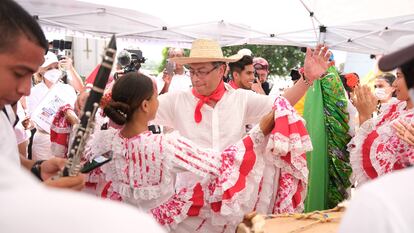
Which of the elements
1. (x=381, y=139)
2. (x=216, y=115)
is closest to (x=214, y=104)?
(x=216, y=115)

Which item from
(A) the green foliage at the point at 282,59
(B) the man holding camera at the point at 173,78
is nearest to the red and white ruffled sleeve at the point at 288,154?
(B) the man holding camera at the point at 173,78

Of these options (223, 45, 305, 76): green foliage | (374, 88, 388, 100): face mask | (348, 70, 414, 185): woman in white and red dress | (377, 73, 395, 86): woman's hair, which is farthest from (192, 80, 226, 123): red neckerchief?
(223, 45, 305, 76): green foliage

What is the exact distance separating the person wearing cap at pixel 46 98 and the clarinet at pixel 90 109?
150 centimetres

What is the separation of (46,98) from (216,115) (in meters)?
1.60

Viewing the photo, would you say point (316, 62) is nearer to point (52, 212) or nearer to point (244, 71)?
point (244, 71)

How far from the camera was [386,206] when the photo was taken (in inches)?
28.8

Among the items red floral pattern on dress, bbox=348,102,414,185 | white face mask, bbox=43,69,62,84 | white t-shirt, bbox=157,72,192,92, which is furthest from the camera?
white t-shirt, bbox=157,72,192,92

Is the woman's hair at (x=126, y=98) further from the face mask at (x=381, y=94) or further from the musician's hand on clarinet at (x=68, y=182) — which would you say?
the face mask at (x=381, y=94)

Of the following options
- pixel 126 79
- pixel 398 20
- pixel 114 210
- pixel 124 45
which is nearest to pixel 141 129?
pixel 126 79

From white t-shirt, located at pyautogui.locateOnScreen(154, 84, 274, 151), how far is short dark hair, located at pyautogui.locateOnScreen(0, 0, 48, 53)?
5.64ft

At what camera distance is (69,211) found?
562 millimetres

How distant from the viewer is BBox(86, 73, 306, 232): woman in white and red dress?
222 cm

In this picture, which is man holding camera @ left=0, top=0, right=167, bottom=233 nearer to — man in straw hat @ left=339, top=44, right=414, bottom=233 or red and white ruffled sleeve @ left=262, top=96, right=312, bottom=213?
man in straw hat @ left=339, top=44, right=414, bottom=233

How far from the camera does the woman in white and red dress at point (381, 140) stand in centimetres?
260
